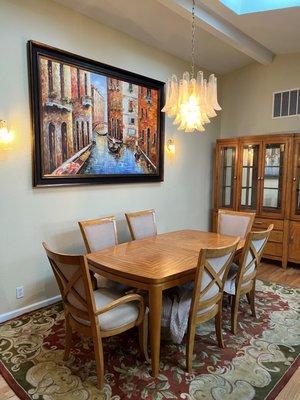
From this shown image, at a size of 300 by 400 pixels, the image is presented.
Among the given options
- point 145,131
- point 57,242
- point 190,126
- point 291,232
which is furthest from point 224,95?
point 57,242

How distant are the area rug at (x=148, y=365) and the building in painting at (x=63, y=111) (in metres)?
1.59

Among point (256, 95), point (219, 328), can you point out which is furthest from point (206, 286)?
point (256, 95)

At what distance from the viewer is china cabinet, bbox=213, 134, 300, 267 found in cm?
432

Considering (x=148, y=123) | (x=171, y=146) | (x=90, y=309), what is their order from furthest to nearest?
(x=171, y=146) < (x=148, y=123) < (x=90, y=309)

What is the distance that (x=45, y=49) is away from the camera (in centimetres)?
289

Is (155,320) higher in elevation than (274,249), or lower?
higher

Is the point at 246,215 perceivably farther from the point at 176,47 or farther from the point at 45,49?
the point at 45,49

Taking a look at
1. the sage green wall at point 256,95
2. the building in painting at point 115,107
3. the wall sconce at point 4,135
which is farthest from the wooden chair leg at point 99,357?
the sage green wall at point 256,95

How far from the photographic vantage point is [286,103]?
4.63 m

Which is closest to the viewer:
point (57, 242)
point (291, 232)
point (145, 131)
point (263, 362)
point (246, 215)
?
point (263, 362)

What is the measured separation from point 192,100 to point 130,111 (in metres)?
1.40

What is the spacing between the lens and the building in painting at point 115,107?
11.6ft

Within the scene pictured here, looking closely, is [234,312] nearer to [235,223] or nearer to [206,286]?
[206,286]

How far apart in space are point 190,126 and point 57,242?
6.03 feet
